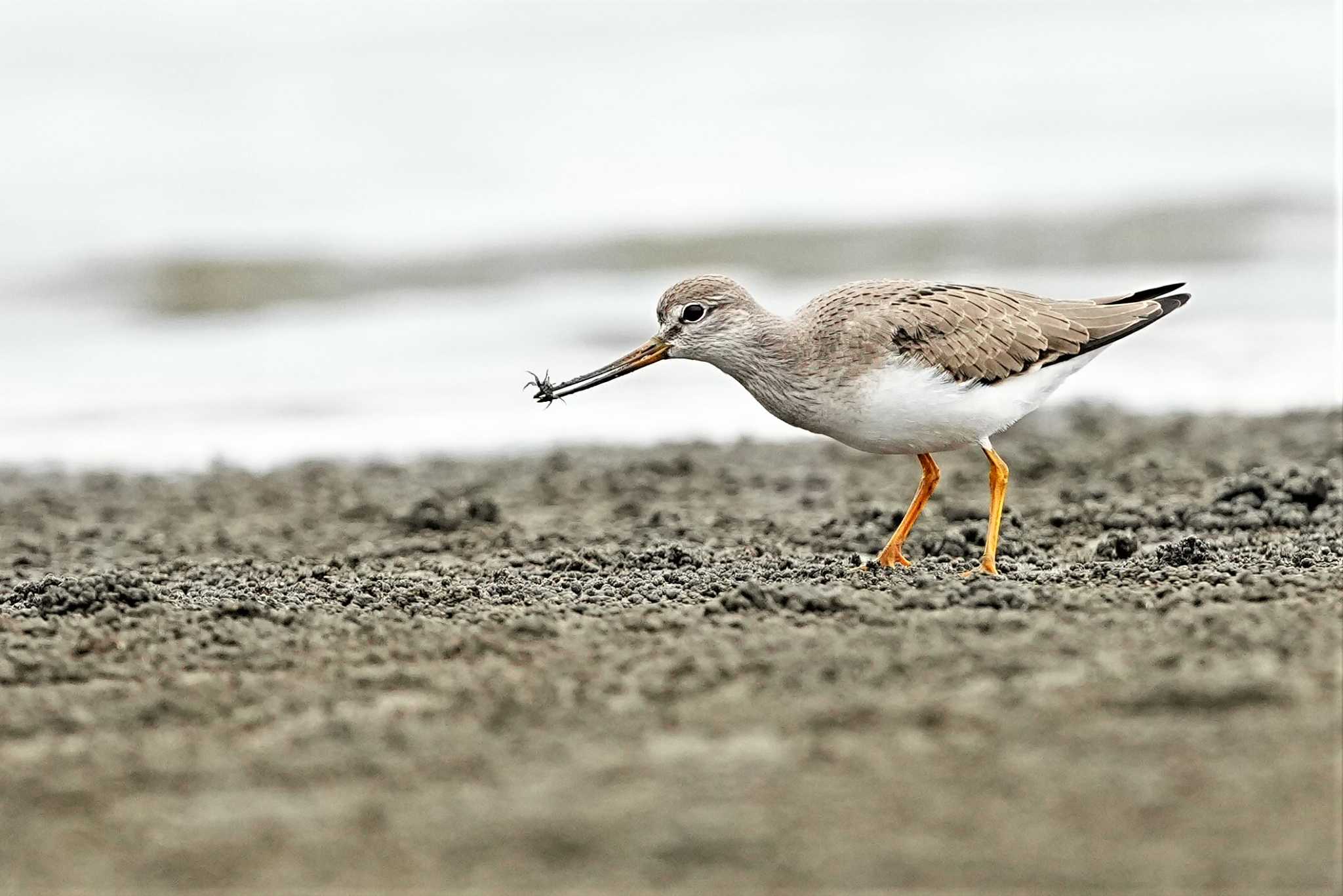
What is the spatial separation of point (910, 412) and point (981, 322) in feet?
2.30

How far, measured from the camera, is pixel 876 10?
25.9 m

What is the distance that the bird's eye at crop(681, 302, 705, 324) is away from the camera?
7402 millimetres

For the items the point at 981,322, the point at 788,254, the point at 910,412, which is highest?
the point at 788,254

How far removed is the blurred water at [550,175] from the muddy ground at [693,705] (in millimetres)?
4154

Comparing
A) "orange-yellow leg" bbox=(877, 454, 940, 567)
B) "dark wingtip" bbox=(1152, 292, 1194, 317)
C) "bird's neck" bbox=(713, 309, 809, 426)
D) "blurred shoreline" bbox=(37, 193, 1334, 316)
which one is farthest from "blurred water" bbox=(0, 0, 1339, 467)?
"bird's neck" bbox=(713, 309, 809, 426)

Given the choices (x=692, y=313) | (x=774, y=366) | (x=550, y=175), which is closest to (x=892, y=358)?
(x=774, y=366)

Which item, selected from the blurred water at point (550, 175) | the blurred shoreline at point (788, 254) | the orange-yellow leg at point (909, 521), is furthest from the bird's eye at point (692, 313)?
the blurred shoreline at point (788, 254)

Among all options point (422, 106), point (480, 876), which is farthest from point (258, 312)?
point (480, 876)

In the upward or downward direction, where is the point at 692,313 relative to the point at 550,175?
downward

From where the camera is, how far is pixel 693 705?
4781 millimetres

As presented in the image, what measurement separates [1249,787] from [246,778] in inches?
106

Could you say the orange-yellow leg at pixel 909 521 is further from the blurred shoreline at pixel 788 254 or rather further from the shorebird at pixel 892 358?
the blurred shoreline at pixel 788 254

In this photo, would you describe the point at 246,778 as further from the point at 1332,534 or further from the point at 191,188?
the point at 191,188

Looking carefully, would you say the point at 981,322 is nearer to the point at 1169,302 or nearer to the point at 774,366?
the point at 774,366
